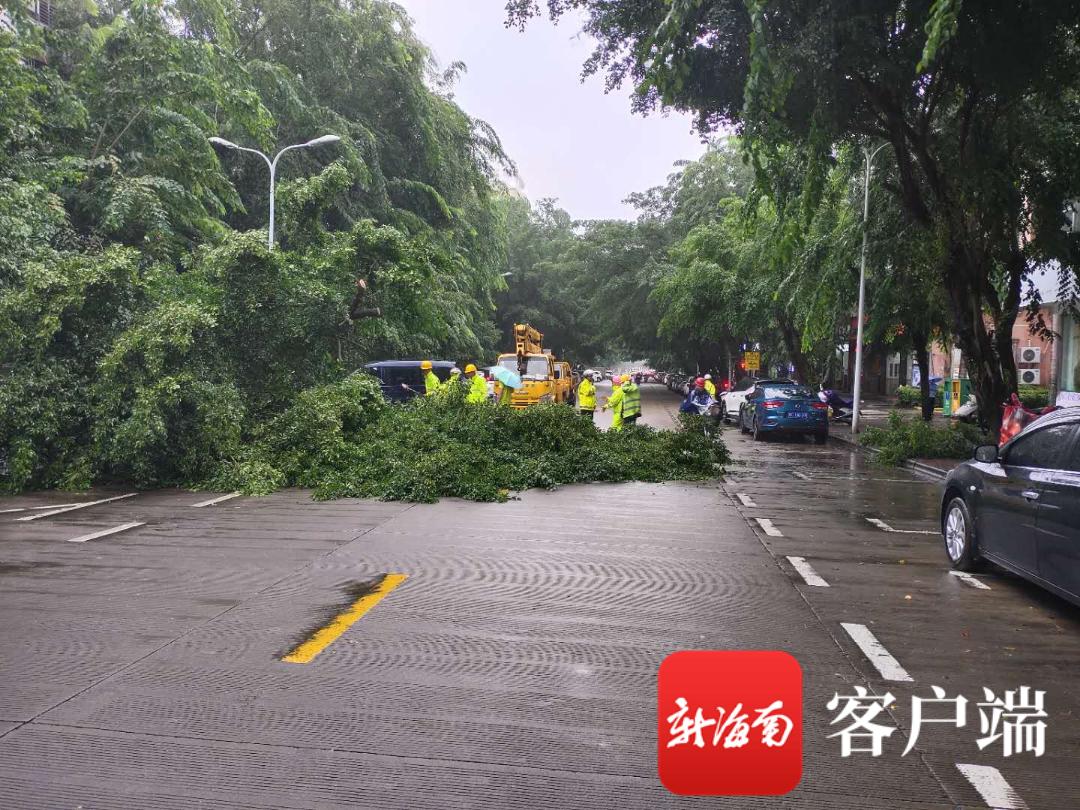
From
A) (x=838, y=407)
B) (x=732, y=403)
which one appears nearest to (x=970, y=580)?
(x=732, y=403)

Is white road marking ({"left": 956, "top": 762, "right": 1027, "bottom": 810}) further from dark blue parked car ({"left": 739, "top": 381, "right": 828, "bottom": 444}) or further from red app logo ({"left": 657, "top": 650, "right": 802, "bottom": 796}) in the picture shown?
dark blue parked car ({"left": 739, "top": 381, "right": 828, "bottom": 444})

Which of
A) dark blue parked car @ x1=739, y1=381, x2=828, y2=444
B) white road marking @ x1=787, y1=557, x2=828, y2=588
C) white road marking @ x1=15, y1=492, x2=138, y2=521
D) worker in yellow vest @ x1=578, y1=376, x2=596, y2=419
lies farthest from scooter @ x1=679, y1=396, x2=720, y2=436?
white road marking @ x1=15, y1=492, x2=138, y2=521

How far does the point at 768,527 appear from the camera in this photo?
34.4 feet


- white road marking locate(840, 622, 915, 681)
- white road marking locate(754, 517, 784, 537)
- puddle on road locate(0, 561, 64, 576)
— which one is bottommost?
puddle on road locate(0, 561, 64, 576)

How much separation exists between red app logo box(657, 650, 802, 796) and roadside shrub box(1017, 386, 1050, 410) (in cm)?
2736

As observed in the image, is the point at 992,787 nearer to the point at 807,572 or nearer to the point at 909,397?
the point at 807,572

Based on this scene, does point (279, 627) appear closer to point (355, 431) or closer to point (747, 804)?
point (747, 804)

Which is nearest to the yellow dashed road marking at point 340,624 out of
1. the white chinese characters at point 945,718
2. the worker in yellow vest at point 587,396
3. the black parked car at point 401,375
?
the white chinese characters at point 945,718

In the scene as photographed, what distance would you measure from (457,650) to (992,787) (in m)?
3.01

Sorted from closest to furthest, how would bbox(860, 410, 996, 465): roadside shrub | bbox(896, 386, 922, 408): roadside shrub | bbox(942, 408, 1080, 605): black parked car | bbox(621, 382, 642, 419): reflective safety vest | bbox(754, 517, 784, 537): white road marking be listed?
bbox(942, 408, 1080, 605): black parked car
bbox(754, 517, 784, 537): white road marking
bbox(860, 410, 996, 465): roadside shrub
bbox(621, 382, 642, 419): reflective safety vest
bbox(896, 386, 922, 408): roadside shrub

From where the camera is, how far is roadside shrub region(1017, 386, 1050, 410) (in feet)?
94.8

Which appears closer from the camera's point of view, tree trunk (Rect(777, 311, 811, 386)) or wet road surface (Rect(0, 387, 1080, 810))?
wet road surface (Rect(0, 387, 1080, 810))

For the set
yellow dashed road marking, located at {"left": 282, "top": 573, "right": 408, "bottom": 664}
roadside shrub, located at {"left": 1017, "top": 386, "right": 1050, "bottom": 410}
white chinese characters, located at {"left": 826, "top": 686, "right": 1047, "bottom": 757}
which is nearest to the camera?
white chinese characters, located at {"left": 826, "top": 686, "right": 1047, "bottom": 757}

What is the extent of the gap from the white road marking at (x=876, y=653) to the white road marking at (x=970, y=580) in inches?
76.2
